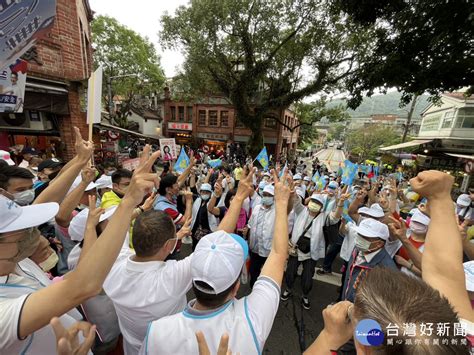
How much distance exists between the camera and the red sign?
28506 mm

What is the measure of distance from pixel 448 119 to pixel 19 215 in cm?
3486

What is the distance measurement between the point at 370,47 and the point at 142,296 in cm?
1659

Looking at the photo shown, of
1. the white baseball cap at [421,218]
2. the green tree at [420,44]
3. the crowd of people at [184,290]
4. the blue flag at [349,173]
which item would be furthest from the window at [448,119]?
the crowd of people at [184,290]

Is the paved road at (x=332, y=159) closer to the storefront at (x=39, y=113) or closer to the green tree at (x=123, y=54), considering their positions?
the green tree at (x=123, y=54)

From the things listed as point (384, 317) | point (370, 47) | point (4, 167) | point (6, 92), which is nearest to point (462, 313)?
point (384, 317)

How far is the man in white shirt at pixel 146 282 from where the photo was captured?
152 cm

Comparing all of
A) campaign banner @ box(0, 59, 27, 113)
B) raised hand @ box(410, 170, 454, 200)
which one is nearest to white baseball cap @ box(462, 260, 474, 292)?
raised hand @ box(410, 170, 454, 200)

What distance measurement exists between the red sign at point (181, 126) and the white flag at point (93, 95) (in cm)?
2653

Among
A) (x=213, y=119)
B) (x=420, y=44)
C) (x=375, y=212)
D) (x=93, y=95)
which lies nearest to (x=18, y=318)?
(x=93, y=95)

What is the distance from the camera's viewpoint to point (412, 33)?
752cm

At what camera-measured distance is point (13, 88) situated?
12.8 feet

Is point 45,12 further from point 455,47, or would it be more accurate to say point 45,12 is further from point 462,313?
point 455,47

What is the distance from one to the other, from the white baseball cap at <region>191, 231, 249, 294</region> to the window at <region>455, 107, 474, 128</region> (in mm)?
31771

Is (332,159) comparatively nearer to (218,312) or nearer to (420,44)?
(420,44)
